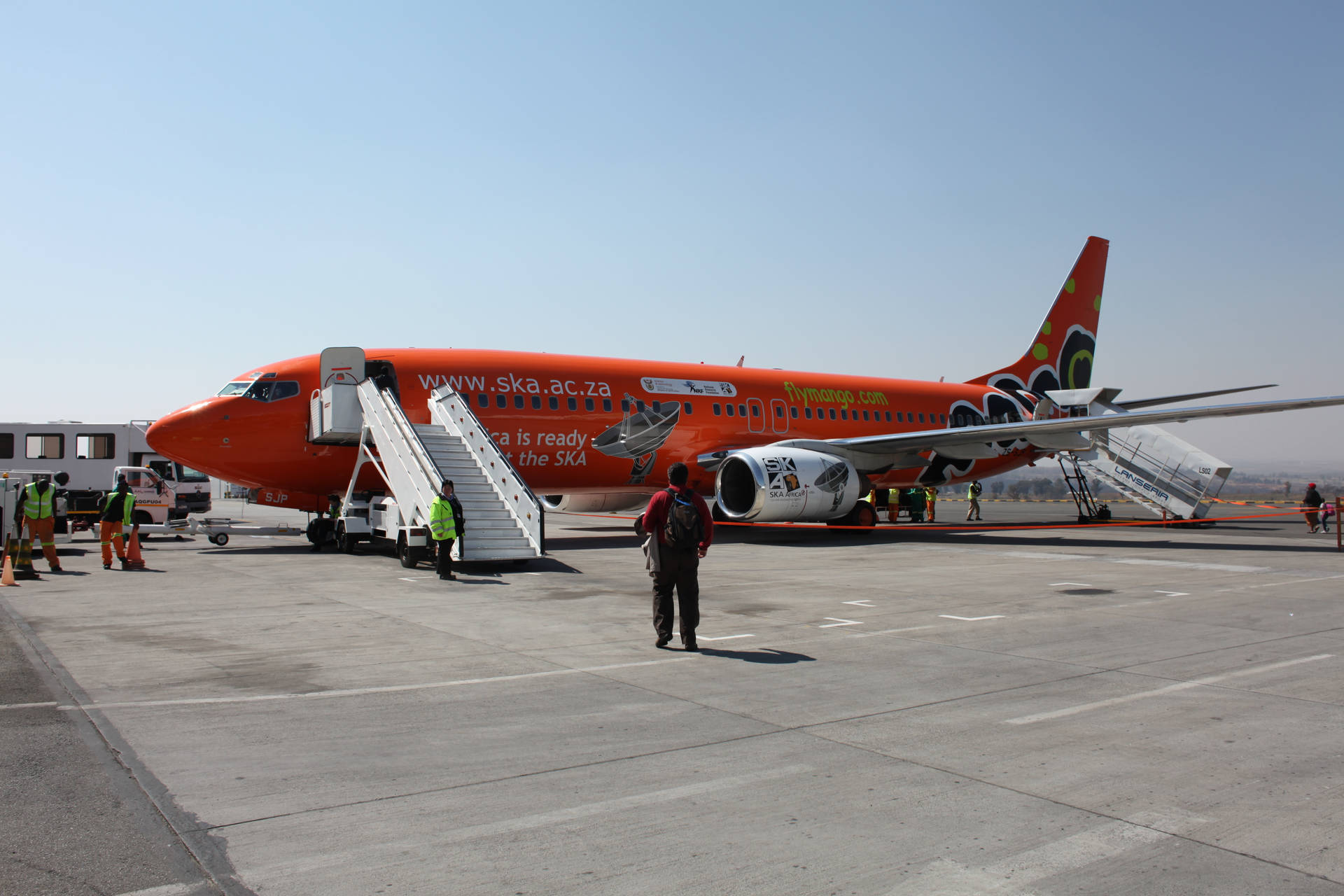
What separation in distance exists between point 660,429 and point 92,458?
16.2 meters

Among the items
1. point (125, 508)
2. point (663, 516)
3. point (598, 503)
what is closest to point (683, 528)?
point (663, 516)

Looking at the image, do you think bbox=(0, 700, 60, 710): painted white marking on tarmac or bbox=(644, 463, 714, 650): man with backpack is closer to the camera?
bbox=(0, 700, 60, 710): painted white marking on tarmac

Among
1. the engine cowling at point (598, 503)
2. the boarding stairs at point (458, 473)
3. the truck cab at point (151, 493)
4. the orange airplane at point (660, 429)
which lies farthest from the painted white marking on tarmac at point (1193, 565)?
the truck cab at point (151, 493)

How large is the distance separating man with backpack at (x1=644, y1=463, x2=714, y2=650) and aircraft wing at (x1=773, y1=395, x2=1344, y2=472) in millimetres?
12706

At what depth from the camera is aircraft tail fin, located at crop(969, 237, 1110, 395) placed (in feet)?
94.1

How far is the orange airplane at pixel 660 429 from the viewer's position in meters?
17.1

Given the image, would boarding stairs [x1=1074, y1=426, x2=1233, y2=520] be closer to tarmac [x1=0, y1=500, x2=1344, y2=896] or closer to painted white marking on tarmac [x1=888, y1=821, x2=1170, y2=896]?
tarmac [x1=0, y1=500, x2=1344, y2=896]

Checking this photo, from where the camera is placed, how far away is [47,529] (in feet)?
47.4

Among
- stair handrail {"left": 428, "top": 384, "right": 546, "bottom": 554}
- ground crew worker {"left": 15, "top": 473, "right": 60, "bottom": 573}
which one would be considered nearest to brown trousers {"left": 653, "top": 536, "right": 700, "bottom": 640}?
stair handrail {"left": 428, "top": 384, "right": 546, "bottom": 554}

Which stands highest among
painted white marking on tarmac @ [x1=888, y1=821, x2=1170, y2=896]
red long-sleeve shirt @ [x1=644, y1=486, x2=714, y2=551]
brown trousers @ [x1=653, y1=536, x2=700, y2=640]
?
red long-sleeve shirt @ [x1=644, y1=486, x2=714, y2=551]

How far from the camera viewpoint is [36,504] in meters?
14.1

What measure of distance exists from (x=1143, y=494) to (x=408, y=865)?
94.6 feet

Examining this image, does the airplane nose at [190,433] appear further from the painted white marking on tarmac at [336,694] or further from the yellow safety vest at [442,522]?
the painted white marking on tarmac at [336,694]

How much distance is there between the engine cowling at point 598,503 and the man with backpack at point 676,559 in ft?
48.1
